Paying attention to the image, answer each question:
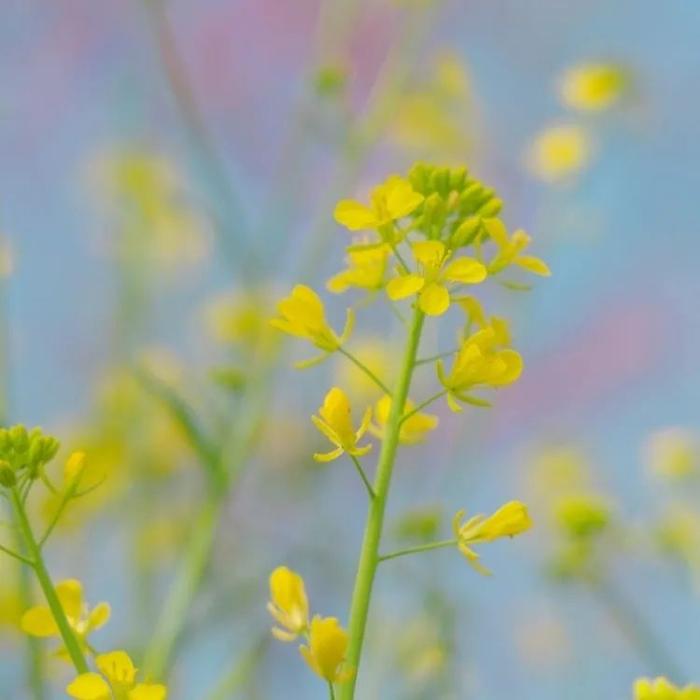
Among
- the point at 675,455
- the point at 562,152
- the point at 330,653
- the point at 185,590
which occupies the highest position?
the point at 562,152

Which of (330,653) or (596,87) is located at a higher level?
(596,87)

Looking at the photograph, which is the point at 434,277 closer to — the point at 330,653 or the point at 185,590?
the point at 330,653

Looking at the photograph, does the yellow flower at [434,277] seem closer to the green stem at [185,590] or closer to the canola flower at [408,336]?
the canola flower at [408,336]

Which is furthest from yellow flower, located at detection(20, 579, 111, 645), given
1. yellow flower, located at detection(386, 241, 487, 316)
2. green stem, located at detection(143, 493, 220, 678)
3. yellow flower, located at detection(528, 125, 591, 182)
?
yellow flower, located at detection(528, 125, 591, 182)

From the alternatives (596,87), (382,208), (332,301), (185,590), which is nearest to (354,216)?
(382,208)

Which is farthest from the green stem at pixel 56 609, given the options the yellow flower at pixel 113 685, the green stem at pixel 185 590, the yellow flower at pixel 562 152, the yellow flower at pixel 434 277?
the yellow flower at pixel 562 152

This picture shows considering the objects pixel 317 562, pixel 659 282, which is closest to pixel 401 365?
pixel 317 562
